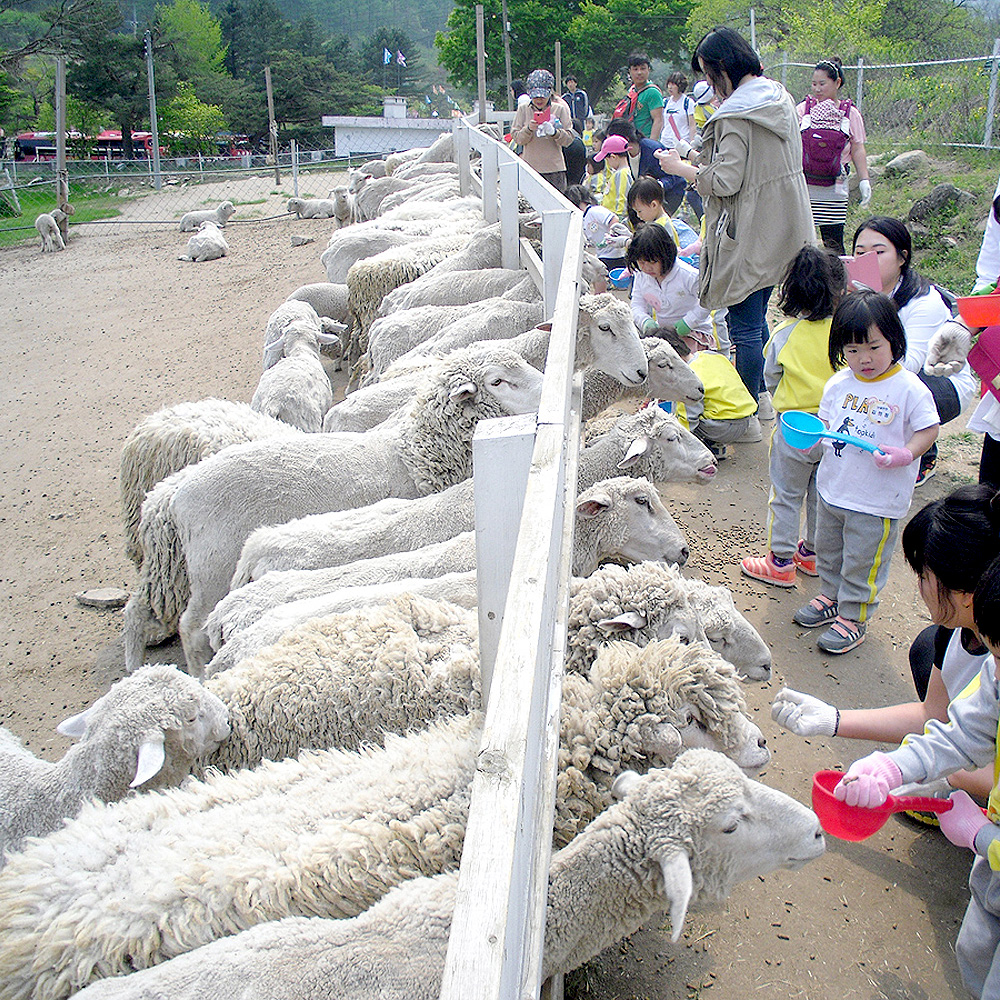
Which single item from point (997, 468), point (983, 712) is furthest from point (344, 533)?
point (997, 468)

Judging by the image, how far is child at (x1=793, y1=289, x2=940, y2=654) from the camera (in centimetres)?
310

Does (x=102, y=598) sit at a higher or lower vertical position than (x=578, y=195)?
lower

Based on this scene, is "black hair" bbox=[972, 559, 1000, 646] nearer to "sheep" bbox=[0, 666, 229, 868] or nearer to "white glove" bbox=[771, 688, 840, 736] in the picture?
"white glove" bbox=[771, 688, 840, 736]

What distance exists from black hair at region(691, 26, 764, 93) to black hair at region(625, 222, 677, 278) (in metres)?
0.99

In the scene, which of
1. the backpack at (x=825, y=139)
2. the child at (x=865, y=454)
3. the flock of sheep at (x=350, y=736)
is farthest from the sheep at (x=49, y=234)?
the child at (x=865, y=454)

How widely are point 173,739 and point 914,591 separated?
11.2ft

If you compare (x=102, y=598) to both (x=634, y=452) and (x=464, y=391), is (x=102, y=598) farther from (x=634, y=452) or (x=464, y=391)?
(x=634, y=452)

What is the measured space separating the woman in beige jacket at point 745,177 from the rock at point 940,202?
6.11 meters

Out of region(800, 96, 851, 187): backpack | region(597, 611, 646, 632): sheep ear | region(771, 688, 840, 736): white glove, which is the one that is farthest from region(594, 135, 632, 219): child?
region(771, 688, 840, 736): white glove

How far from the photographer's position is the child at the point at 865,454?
10.2 ft

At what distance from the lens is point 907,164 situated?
11625mm

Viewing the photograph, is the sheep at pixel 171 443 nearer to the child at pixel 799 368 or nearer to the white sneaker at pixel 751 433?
the child at pixel 799 368

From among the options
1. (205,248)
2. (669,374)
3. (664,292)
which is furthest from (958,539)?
(205,248)

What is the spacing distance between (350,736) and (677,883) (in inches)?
41.8
